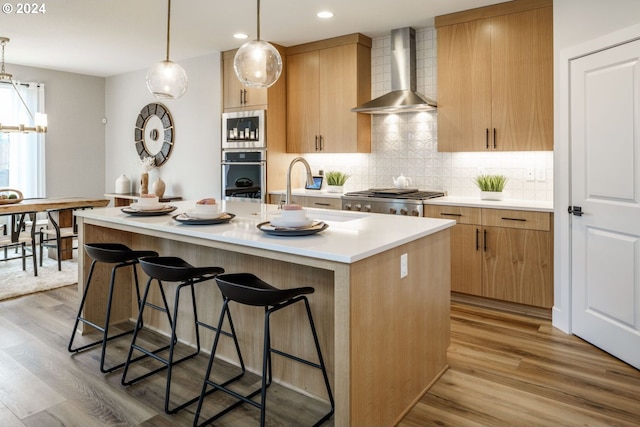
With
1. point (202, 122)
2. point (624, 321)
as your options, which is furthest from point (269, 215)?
point (202, 122)

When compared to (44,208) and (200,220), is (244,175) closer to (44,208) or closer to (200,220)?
(44,208)

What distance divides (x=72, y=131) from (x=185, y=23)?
3541 mm

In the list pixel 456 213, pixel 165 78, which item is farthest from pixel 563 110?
pixel 165 78

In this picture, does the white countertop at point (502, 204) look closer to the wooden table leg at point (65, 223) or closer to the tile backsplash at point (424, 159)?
the tile backsplash at point (424, 159)

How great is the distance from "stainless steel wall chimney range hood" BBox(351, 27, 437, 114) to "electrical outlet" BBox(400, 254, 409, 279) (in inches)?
100

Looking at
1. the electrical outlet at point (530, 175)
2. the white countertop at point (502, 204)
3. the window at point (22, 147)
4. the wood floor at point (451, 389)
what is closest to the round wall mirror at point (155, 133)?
the window at point (22, 147)

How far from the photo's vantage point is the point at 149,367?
2816mm

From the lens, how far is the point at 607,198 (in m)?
3.00

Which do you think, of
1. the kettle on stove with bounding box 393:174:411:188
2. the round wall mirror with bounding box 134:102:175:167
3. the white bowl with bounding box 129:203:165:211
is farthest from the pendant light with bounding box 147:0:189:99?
the round wall mirror with bounding box 134:102:175:167

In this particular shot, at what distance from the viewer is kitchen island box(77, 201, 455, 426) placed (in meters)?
1.89

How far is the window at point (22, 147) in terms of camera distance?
637 centimetres

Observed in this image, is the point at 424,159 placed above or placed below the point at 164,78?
below

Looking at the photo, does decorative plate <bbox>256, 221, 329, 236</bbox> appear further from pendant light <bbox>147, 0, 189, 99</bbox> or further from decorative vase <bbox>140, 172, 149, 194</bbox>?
decorative vase <bbox>140, 172, 149, 194</bbox>

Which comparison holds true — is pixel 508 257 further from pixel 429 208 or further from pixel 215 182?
pixel 215 182
